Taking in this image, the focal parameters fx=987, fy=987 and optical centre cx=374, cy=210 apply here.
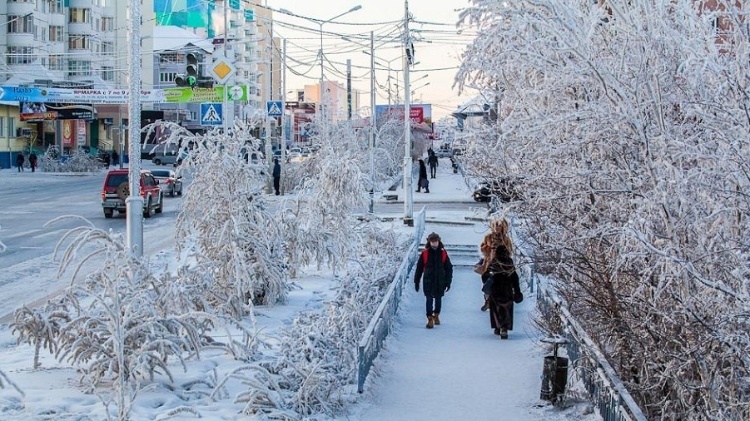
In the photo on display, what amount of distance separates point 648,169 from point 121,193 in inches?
1032

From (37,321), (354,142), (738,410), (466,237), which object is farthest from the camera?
(354,142)

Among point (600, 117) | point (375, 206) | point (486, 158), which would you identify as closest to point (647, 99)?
point (600, 117)

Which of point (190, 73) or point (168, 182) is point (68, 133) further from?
point (190, 73)

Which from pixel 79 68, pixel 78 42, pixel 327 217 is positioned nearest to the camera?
pixel 327 217

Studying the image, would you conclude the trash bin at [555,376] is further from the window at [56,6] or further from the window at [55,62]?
the window at [56,6]

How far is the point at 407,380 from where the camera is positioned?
10.7m

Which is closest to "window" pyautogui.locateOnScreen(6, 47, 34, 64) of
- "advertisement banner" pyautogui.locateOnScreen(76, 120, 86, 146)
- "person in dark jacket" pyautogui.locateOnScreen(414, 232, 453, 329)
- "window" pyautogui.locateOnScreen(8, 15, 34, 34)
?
"window" pyautogui.locateOnScreen(8, 15, 34, 34)

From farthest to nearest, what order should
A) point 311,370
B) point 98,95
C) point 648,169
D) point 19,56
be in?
point 19,56, point 98,95, point 311,370, point 648,169

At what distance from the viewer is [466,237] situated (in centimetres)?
2534

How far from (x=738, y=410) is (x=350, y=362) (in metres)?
4.53

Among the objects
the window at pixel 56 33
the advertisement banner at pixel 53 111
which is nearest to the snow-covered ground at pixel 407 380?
the advertisement banner at pixel 53 111

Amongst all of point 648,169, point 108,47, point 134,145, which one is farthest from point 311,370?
point 108,47

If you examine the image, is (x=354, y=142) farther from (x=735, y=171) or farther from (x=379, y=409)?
(x=735, y=171)

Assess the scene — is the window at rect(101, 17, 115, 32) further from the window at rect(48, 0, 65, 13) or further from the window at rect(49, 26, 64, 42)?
the window at rect(49, 26, 64, 42)
